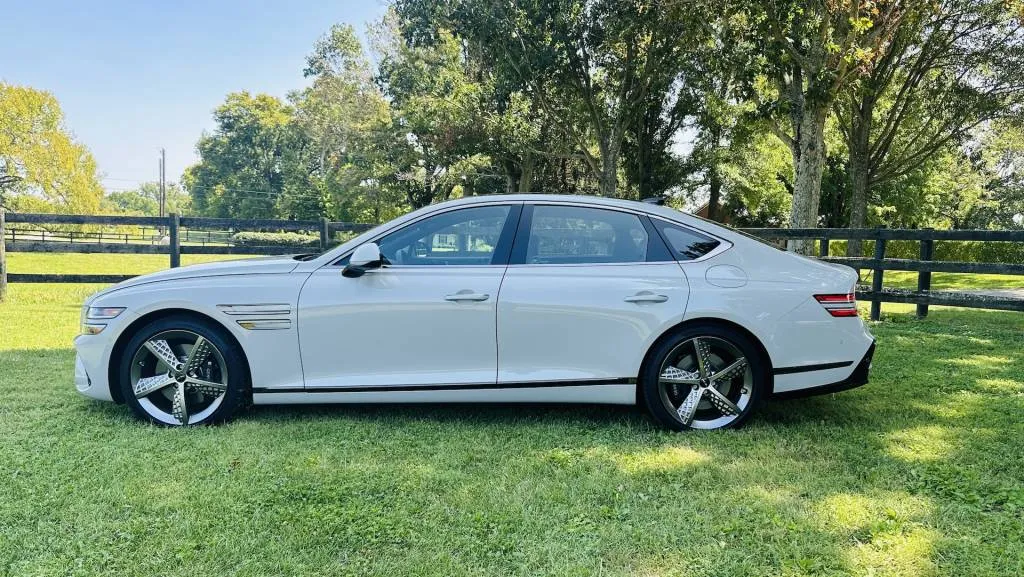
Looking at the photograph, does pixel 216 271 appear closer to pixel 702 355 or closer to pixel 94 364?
pixel 94 364

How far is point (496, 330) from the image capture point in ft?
11.8

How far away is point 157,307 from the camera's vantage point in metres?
3.69

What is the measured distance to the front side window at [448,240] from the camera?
373 centimetres

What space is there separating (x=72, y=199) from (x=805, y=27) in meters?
40.7

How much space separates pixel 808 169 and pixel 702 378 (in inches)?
306

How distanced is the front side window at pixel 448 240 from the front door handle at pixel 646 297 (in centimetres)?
87

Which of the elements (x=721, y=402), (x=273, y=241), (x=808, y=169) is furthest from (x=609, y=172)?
(x=273, y=241)

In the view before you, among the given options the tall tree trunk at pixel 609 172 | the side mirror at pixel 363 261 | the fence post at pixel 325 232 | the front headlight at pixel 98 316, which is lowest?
the front headlight at pixel 98 316

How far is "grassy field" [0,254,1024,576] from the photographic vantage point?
231 centimetres

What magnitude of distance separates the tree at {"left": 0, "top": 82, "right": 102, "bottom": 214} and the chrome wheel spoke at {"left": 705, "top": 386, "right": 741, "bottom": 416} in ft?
137

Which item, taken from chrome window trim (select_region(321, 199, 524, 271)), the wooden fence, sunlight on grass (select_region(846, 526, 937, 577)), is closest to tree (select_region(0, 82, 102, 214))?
the wooden fence

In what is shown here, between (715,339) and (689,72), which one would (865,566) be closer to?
(715,339)

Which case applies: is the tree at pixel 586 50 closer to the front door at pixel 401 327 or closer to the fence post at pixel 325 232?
the fence post at pixel 325 232

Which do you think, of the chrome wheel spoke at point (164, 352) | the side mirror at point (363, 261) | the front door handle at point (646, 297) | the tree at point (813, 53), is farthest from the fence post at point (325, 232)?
the tree at point (813, 53)
